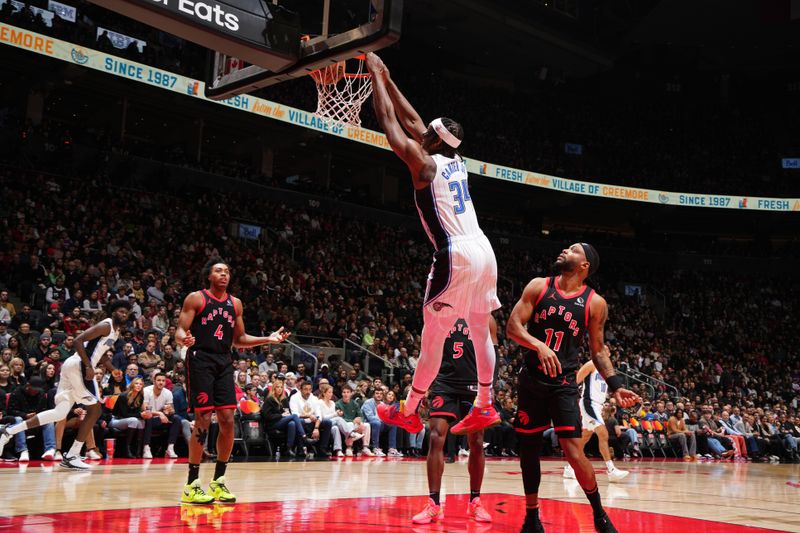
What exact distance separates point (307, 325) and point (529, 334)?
14012mm

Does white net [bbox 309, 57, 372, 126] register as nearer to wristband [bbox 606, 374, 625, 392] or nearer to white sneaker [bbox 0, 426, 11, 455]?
Answer: wristband [bbox 606, 374, 625, 392]

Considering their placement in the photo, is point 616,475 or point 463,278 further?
point 616,475

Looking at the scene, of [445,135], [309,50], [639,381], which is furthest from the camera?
[639,381]

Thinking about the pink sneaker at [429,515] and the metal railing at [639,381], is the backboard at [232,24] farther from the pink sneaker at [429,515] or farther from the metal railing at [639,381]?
the metal railing at [639,381]

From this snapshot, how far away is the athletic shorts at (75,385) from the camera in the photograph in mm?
9484

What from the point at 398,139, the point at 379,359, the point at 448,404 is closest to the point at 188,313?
the point at 448,404

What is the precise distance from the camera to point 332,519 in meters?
5.63

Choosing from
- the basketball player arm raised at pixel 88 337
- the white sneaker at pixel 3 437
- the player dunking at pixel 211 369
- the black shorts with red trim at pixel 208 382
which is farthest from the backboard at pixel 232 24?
the white sneaker at pixel 3 437

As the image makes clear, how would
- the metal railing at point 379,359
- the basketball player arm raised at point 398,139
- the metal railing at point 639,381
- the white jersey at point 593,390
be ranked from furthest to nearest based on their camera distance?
1. the metal railing at point 639,381
2. the metal railing at point 379,359
3. the white jersey at point 593,390
4. the basketball player arm raised at point 398,139

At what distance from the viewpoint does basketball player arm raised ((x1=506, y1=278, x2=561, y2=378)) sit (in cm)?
511

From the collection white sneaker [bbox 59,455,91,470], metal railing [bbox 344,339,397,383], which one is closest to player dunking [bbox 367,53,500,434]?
white sneaker [bbox 59,455,91,470]

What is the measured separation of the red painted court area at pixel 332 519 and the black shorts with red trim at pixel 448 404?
0.78 m

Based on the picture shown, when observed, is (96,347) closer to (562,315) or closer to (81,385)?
(81,385)

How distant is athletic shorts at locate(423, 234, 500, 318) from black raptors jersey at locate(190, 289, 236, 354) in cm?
225
